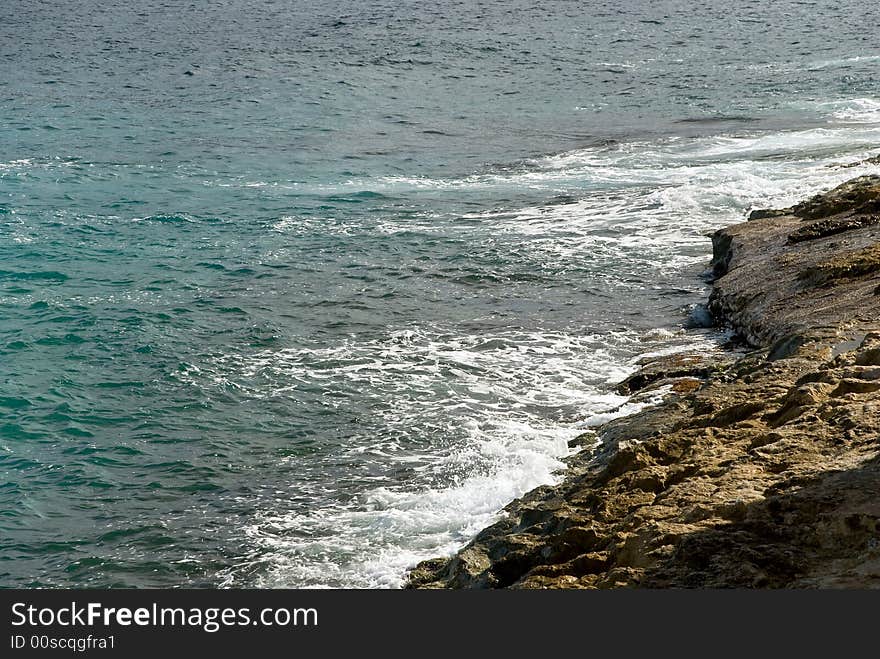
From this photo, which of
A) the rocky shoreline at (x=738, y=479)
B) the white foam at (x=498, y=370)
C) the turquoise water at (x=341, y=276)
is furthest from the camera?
the turquoise water at (x=341, y=276)

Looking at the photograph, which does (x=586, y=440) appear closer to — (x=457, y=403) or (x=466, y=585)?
(x=457, y=403)

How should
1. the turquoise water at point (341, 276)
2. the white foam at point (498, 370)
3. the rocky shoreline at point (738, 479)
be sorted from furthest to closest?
1. the turquoise water at point (341, 276)
2. the white foam at point (498, 370)
3. the rocky shoreline at point (738, 479)

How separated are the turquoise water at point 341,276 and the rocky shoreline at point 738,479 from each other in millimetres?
1184

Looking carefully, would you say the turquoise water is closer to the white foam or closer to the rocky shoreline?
the white foam

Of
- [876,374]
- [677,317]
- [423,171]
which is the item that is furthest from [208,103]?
[876,374]

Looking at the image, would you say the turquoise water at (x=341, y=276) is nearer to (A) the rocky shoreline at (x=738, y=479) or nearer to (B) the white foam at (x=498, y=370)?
(B) the white foam at (x=498, y=370)

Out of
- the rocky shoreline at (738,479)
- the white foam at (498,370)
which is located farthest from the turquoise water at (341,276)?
the rocky shoreline at (738,479)

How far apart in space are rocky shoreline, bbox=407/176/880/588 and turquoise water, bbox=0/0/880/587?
3.88 ft

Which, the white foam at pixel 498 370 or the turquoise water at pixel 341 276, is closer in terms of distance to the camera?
the white foam at pixel 498 370

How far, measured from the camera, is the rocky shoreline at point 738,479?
21.3 ft

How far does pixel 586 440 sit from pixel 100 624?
670cm

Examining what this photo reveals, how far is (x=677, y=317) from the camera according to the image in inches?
612

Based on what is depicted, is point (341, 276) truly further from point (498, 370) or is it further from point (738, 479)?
point (738, 479)

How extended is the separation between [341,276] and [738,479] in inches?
473
